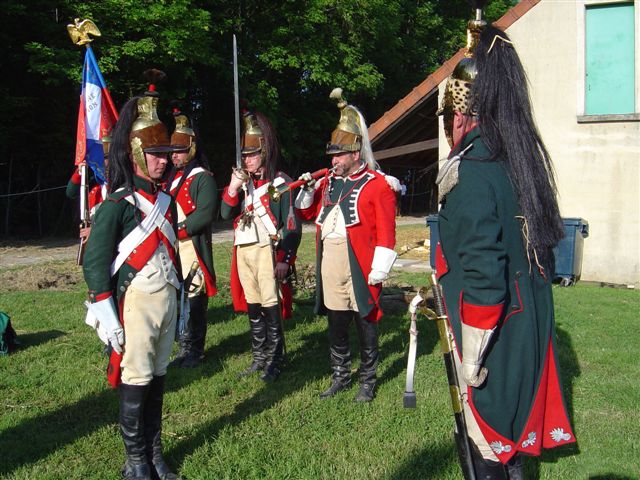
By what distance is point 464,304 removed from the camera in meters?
2.68

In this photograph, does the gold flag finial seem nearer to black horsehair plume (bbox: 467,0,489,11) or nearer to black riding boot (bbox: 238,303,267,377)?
black riding boot (bbox: 238,303,267,377)

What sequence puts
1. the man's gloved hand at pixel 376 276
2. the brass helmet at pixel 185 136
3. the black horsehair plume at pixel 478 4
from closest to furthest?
the black horsehair plume at pixel 478 4 < the man's gloved hand at pixel 376 276 < the brass helmet at pixel 185 136

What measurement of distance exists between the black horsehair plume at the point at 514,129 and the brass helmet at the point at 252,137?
3.12m

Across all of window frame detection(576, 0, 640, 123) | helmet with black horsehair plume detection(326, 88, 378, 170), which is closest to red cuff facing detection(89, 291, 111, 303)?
helmet with black horsehair plume detection(326, 88, 378, 170)

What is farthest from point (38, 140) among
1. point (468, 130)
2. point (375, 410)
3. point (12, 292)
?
point (468, 130)

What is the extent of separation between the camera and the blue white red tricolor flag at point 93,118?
6559 millimetres

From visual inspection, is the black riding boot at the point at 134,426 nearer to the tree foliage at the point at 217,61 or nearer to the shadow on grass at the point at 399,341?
the shadow on grass at the point at 399,341

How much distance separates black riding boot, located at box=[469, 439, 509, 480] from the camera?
9.34 ft

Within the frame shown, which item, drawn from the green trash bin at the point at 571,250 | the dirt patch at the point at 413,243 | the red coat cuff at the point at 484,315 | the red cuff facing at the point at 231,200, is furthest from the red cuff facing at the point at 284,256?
the green trash bin at the point at 571,250

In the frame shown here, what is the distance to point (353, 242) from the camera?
5.09 m

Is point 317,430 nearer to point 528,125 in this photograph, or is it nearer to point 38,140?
point 528,125

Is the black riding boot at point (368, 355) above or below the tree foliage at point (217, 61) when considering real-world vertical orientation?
below

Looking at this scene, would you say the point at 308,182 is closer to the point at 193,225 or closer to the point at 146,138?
the point at 193,225

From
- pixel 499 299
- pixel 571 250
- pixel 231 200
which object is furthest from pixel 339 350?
pixel 571 250
